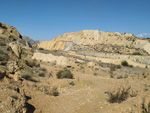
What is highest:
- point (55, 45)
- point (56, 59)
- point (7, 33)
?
point (55, 45)

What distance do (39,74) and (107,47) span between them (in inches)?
1922

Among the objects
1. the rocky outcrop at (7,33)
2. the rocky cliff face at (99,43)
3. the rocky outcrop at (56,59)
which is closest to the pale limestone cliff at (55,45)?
the rocky cliff face at (99,43)

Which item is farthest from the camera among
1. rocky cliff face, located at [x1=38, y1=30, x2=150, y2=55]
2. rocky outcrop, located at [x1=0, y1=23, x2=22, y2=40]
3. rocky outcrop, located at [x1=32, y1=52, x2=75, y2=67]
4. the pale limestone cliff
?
the pale limestone cliff

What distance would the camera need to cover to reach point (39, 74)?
1224 cm

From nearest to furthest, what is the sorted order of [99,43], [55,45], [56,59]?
[56,59] < [99,43] < [55,45]

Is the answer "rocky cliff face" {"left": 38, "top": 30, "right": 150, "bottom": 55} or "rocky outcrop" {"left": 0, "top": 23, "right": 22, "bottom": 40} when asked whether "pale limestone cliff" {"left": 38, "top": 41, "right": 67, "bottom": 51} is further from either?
"rocky outcrop" {"left": 0, "top": 23, "right": 22, "bottom": 40}

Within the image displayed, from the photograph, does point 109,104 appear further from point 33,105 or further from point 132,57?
point 132,57

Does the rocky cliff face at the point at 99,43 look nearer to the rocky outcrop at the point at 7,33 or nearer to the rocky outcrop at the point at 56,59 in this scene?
the rocky outcrop at the point at 7,33

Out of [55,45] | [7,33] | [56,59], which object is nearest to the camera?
[56,59]

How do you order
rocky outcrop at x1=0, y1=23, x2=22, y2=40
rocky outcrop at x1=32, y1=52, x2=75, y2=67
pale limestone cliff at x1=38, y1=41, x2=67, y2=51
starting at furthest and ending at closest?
pale limestone cliff at x1=38, y1=41, x2=67, y2=51, rocky outcrop at x1=0, y1=23, x2=22, y2=40, rocky outcrop at x1=32, y1=52, x2=75, y2=67

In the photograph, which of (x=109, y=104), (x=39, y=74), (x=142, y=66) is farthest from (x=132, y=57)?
(x=109, y=104)

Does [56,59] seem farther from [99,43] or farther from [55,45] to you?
[55,45]

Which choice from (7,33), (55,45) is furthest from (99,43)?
(7,33)

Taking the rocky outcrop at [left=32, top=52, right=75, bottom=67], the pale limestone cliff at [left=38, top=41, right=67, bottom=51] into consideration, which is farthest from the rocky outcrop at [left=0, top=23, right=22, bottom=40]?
the pale limestone cliff at [left=38, top=41, right=67, bottom=51]
